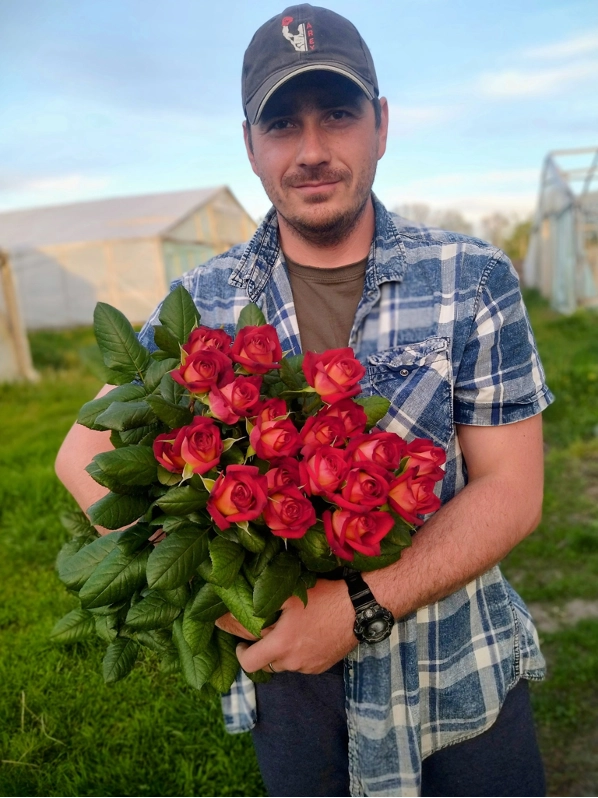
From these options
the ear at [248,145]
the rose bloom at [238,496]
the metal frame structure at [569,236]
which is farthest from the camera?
the metal frame structure at [569,236]

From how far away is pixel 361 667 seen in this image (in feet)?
5.82

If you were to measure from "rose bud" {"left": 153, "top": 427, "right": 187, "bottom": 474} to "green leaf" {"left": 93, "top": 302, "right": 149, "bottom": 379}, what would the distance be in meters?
0.28

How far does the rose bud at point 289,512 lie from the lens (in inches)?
46.9

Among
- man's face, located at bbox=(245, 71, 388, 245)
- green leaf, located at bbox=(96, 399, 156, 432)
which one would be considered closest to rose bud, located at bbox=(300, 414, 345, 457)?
green leaf, located at bbox=(96, 399, 156, 432)

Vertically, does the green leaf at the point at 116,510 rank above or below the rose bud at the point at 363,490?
below

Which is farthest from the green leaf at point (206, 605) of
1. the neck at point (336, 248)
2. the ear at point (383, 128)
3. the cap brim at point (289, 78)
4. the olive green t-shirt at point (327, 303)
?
the ear at point (383, 128)

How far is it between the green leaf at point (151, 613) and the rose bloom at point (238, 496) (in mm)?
352

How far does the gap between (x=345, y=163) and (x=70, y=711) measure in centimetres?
224

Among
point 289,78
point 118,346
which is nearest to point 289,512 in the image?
point 118,346

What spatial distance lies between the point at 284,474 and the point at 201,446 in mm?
166

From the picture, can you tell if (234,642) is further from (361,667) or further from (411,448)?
(411,448)

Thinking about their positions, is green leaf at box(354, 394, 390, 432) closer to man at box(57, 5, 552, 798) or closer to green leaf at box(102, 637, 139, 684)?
man at box(57, 5, 552, 798)

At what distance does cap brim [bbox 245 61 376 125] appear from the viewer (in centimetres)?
172

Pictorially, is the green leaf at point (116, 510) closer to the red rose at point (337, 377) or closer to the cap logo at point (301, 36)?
the red rose at point (337, 377)
